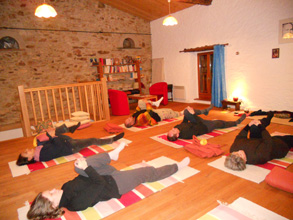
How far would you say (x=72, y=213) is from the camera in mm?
2008

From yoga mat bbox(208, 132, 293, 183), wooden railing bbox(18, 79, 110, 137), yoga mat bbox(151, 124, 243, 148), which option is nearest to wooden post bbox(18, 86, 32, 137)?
wooden railing bbox(18, 79, 110, 137)

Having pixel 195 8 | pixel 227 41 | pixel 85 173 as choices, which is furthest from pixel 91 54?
pixel 85 173

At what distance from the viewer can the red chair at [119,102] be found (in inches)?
244

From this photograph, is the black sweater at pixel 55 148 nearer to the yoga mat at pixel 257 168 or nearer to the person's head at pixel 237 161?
the yoga mat at pixel 257 168

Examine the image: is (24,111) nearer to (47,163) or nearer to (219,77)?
(47,163)

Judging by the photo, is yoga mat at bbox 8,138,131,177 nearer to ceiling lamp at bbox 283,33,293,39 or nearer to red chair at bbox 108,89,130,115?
red chair at bbox 108,89,130,115

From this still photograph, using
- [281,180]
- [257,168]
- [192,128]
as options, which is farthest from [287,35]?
[281,180]

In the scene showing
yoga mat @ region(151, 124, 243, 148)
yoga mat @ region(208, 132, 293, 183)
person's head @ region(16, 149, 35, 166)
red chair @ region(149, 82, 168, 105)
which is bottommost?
yoga mat @ region(208, 132, 293, 183)

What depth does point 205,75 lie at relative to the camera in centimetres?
745

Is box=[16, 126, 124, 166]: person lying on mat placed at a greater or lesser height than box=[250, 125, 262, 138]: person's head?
lesser

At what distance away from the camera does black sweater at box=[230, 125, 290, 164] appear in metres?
2.53

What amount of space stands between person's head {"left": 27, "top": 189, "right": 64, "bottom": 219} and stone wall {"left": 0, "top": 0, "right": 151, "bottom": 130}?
5.65 meters

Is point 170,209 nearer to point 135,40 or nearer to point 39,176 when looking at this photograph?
point 39,176

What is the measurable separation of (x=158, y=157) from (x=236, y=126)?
2.16 meters
